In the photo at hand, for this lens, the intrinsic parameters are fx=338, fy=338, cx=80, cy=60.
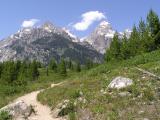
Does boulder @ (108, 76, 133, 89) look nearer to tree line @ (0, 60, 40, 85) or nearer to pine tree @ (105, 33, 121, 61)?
tree line @ (0, 60, 40, 85)

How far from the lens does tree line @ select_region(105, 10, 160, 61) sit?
7751cm

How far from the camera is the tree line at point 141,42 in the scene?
77.5m

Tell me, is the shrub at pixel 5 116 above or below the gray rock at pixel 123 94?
below

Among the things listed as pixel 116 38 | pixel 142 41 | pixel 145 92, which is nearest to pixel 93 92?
pixel 145 92

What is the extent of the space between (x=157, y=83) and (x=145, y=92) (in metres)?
3.02

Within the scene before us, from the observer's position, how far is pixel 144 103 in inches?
901

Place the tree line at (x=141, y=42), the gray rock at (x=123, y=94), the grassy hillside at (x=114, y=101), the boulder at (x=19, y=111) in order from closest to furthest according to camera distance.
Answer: the grassy hillside at (x=114, y=101) → the boulder at (x=19, y=111) → the gray rock at (x=123, y=94) → the tree line at (x=141, y=42)

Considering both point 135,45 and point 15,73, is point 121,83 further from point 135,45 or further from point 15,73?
point 15,73

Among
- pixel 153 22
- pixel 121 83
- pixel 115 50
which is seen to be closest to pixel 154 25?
pixel 153 22

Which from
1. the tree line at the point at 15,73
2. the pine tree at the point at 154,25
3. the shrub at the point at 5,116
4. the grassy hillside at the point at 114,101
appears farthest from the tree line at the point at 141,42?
the shrub at the point at 5,116

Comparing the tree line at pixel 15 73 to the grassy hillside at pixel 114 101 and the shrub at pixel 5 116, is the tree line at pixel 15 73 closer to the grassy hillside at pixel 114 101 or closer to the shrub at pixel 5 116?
the grassy hillside at pixel 114 101

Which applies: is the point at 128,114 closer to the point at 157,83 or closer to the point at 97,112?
the point at 97,112

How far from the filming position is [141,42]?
264 feet

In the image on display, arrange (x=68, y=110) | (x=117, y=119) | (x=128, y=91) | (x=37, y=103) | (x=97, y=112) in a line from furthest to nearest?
(x=37, y=103) < (x=128, y=91) < (x=68, y=110) < (x=97, y=112) < (x=117, y=119)
